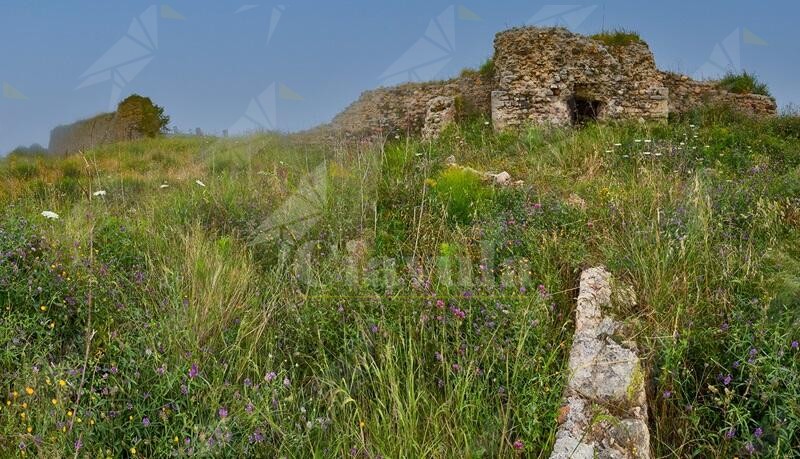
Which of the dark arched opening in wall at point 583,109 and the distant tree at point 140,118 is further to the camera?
the distant tree at point 140,118

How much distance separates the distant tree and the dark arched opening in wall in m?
15.1

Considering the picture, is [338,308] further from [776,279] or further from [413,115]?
[413,115]

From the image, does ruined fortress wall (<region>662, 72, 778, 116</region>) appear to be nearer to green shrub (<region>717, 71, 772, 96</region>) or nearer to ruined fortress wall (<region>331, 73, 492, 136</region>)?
green shrub (<region>717, 71, 772, 96</region>)

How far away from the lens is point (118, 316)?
3.42 m

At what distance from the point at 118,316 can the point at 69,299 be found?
317mm

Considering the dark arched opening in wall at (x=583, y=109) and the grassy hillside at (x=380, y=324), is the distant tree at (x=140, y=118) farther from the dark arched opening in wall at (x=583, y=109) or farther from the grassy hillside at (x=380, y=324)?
the grassy hillside at (x=380, y=324)

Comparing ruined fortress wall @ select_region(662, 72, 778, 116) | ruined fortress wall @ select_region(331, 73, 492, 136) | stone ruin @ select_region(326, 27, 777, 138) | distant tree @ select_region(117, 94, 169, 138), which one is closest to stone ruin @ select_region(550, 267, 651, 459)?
stone ruin @ select_region(326, 27, 777, 138)

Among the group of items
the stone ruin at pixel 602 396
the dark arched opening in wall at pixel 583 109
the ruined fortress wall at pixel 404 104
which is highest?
the ruined fortress wall at pixel 404 104

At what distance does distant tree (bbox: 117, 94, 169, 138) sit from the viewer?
2188 cm

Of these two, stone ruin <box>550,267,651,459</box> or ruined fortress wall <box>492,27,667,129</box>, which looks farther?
ruined fortress wall <box>492,27,667,129</box>

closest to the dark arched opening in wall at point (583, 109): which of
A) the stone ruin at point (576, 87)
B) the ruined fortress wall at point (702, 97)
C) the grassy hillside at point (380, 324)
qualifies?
the stone ruin at point (576, 87)

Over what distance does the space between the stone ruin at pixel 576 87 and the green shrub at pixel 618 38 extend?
21 cm

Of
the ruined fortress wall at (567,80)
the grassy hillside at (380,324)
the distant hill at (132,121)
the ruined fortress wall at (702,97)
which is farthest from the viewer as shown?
the distant hill at (132,121)

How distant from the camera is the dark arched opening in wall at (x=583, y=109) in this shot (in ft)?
48.6
